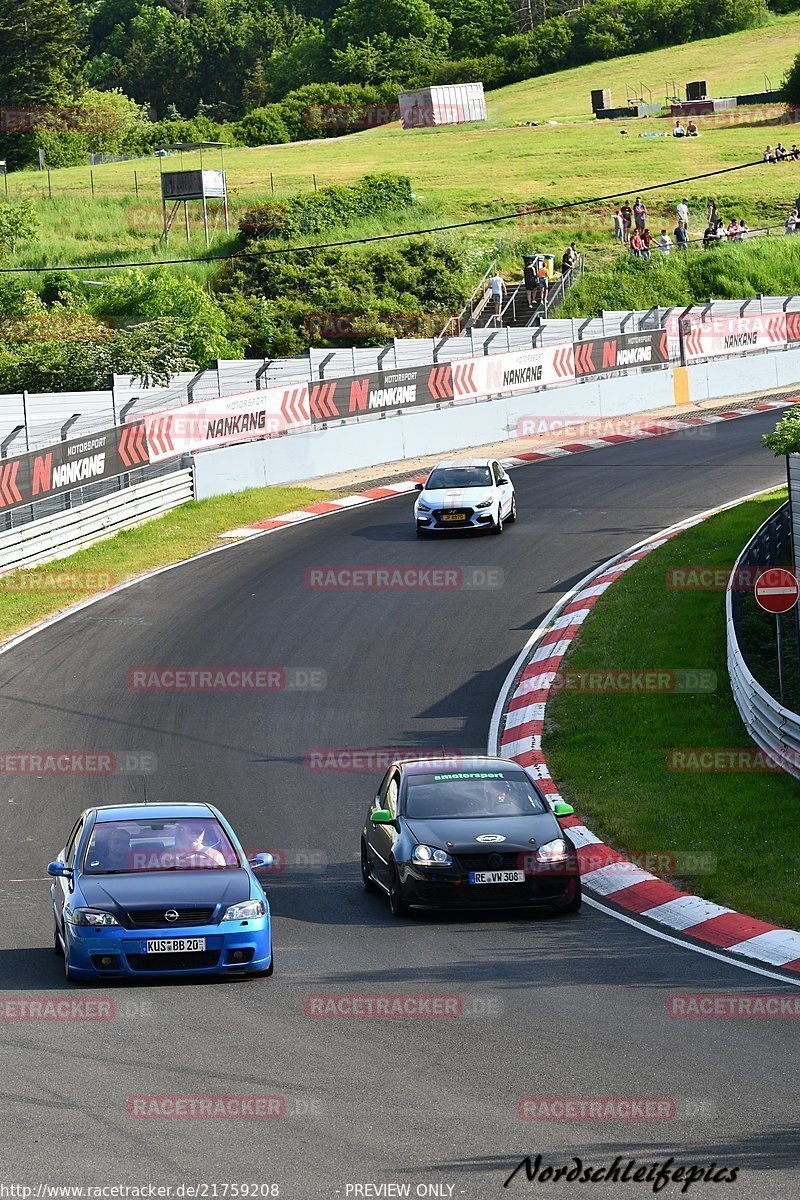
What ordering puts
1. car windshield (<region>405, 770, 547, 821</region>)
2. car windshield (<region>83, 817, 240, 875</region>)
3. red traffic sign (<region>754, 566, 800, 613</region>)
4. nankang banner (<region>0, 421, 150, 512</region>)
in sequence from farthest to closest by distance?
nankang banner (<region>0, 421, 150, 512</region>) → red traffic sign (<region>754, 566, 800, 613</region>) → car windshield (<region>405, 770, 547, 821</region>) → car windshield (<region>83, 817, 240, 875</region>)

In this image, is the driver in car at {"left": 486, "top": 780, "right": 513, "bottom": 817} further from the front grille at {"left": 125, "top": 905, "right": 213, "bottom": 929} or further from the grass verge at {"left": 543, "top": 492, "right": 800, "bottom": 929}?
the front grille at {"left": 125, "top": 905, "right": 213, "bottom": 929}

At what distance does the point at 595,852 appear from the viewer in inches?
639

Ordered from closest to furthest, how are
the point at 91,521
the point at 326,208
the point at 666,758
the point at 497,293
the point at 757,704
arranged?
the point at 757,704 → the point at 666,758 → the point at 91,521 → the point at 497,293 → the point at 326,208

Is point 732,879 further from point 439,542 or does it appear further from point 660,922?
point 439,542

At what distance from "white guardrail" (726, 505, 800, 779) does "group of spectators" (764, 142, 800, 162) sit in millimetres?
67424

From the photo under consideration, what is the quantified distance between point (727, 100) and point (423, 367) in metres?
84.2

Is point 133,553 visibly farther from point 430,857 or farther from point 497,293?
point 497,293

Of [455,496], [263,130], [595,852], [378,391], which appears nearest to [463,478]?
[455,496]

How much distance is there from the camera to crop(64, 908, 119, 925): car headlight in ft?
38.5

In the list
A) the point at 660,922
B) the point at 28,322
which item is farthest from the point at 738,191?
the point at 660,922

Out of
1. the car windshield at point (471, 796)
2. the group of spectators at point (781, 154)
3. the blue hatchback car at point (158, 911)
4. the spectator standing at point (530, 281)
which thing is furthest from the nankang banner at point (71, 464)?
the group of spectators at point (781, 154)

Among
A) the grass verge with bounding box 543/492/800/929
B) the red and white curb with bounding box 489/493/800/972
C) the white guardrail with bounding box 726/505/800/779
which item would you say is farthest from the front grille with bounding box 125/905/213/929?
the white guardrail with bounding box 726/505/800/779

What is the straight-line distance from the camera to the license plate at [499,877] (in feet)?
45.4

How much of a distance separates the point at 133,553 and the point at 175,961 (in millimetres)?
19381
